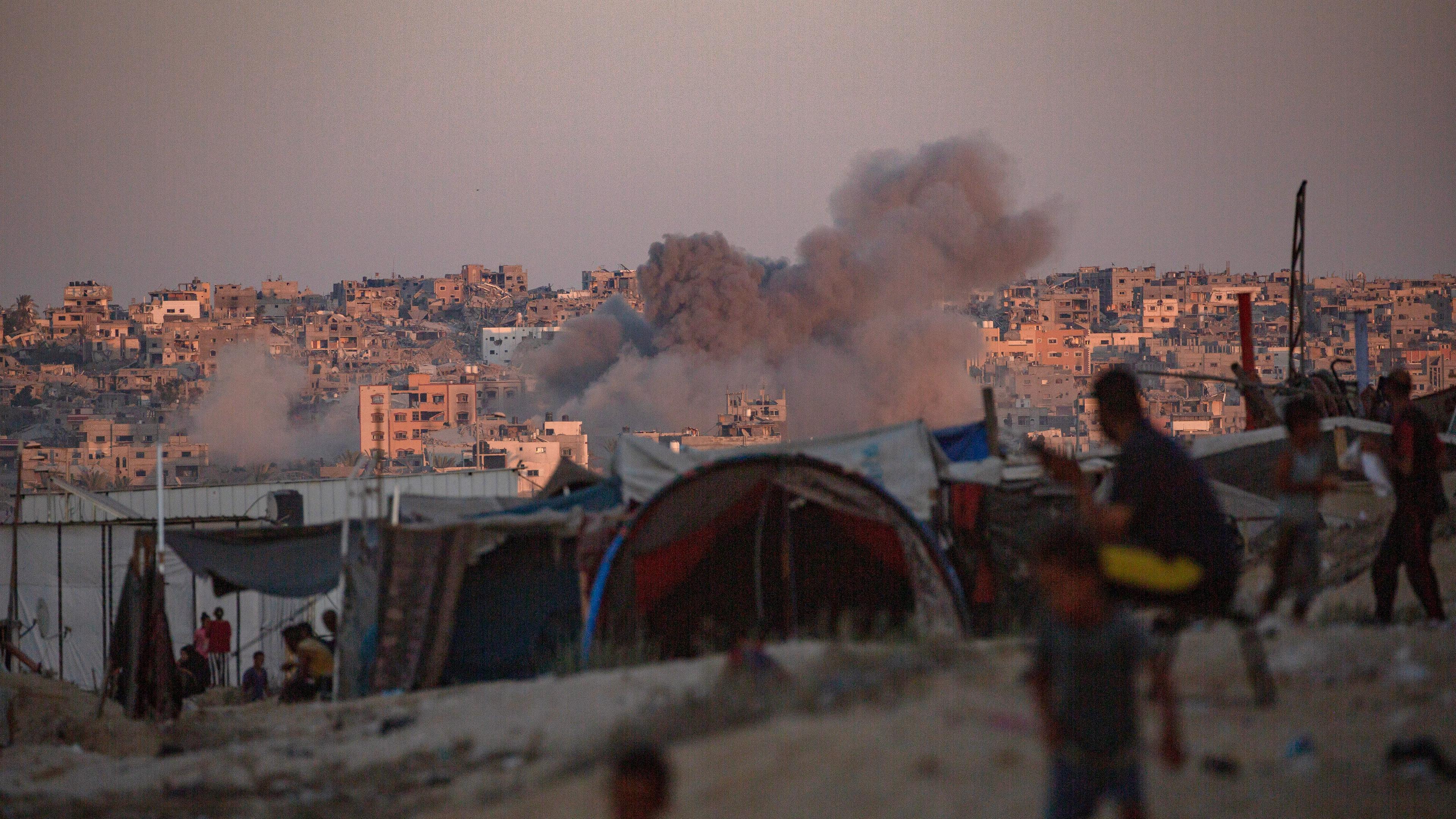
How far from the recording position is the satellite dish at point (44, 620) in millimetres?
18469

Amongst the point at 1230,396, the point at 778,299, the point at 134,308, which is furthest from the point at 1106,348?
the point at 134,308

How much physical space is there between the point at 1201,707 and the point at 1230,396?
4358 inches

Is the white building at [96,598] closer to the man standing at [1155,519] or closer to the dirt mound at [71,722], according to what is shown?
the dirt mound at [71,722]

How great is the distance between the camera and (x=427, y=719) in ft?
26.8

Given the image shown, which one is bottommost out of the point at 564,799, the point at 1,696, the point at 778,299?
the point at 1,696

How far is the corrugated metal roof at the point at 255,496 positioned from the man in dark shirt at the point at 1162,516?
17.6 meters

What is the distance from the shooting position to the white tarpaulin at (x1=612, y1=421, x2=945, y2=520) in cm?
1185

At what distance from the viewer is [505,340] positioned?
146 metres

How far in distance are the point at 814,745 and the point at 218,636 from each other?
449 inches

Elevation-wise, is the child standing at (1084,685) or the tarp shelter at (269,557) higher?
the child standing at (1084,685)

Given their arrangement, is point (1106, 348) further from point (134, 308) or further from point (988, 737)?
point (988, 737)

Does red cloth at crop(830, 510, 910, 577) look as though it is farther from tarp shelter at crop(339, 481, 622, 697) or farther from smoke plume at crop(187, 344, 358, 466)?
smoke plume at crop(187, 344, 358, 466)

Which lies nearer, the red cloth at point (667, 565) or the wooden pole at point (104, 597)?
the red cloth at point (667, 565)

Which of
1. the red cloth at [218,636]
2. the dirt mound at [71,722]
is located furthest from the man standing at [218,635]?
Answer: the dirt mound at [71,722]
